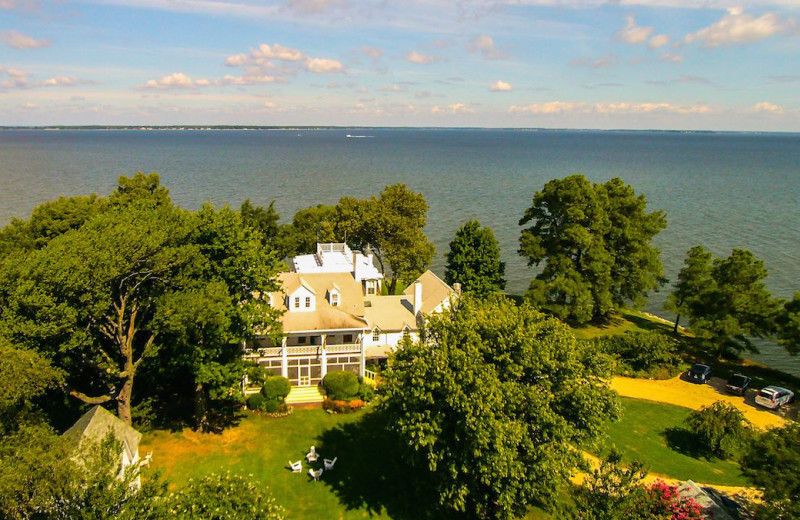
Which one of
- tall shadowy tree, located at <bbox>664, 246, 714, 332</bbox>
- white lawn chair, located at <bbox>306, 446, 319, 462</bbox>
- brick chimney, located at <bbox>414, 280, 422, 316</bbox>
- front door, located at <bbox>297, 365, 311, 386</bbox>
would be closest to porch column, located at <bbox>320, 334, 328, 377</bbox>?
front door, located at <bbox>297, 365, 311, 386</bbox>

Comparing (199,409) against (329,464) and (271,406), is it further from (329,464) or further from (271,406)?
(329,464)

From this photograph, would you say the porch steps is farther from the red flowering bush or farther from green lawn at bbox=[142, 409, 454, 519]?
the red flowering bush

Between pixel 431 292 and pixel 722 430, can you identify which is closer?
pixel 722 430

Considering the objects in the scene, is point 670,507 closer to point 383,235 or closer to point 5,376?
point 5,376

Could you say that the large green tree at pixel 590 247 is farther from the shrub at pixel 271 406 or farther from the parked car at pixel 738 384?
the shrub at pixel 271 406

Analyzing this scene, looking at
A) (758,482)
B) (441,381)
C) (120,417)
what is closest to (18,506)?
(120,417)

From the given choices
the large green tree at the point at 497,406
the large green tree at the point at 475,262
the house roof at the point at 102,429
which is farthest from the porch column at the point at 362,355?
the large green tree at the point at 475,262

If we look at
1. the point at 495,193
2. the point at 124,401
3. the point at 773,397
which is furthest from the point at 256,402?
the point at 495,193
